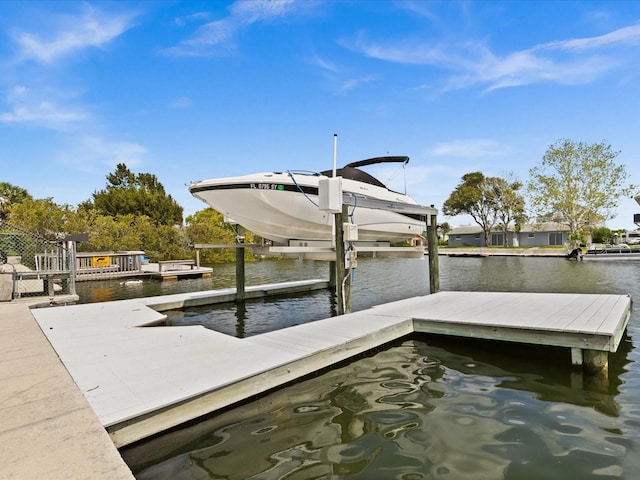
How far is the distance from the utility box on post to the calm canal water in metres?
2.25

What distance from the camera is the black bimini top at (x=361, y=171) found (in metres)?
7.98

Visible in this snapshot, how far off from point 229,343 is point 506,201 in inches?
1729

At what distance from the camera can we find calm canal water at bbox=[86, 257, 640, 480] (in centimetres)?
229

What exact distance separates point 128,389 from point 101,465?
3.52ft

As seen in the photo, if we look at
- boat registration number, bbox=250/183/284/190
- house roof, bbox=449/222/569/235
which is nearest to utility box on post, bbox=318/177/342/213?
boat registration number, bbox=250/183/284/190

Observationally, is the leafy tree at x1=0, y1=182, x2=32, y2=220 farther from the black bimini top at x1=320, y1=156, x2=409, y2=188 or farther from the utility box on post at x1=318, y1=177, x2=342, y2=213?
the utility box on post at x1=318, y1=177, x2=342, y2=213

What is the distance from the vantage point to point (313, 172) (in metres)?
6.87

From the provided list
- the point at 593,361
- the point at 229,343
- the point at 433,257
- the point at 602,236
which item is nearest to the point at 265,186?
the point at 229,343

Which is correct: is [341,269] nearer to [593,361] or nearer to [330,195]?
[330,195]

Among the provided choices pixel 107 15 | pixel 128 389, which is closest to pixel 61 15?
pixel 107 15

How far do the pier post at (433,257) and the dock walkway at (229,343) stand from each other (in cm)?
150

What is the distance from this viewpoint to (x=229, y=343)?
408cm

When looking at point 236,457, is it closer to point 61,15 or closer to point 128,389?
point 128,389

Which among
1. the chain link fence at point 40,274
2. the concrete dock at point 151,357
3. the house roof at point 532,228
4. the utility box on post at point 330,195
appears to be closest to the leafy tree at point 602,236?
the house roof at point 532,228
